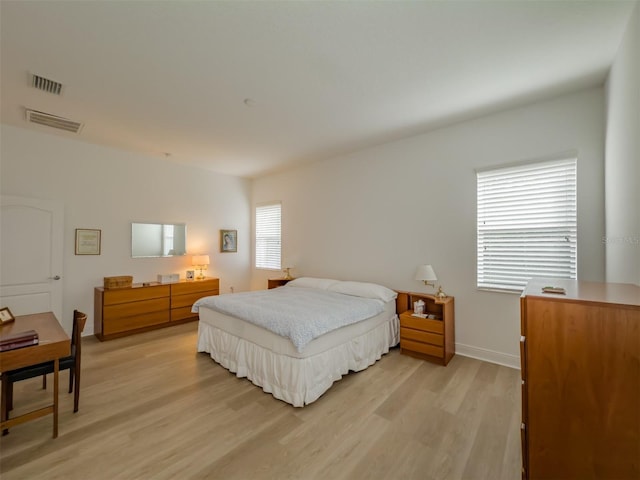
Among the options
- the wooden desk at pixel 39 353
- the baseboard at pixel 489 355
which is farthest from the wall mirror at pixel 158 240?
the baseboard at pixel 489 355

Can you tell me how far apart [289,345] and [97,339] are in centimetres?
342

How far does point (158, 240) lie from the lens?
15.9 ft

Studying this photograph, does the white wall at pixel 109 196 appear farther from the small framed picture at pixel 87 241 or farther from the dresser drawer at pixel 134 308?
the dresser drawer at pixel 134 308

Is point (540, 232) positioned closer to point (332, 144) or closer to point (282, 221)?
point (332, 144)

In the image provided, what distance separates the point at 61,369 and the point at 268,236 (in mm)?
4105

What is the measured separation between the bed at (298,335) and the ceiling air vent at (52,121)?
9.16 ft

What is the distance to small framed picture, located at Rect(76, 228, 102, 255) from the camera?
4.06 metres

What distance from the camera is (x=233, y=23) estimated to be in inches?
73.3

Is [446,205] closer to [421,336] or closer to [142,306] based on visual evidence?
[421,336]

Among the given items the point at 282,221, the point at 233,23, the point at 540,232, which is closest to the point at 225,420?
the point at 233,23

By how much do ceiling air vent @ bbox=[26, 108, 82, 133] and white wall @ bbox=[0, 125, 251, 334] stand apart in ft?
1.70

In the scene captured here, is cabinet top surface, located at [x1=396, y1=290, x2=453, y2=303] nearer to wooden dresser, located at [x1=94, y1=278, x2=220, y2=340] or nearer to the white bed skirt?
the white bed skirt

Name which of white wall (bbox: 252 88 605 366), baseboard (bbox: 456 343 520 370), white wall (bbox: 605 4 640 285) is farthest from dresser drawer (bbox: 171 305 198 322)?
white wall (bbox: 605 4 640 285)

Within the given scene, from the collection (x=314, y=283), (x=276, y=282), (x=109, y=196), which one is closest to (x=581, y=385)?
(x=314, y=283)
